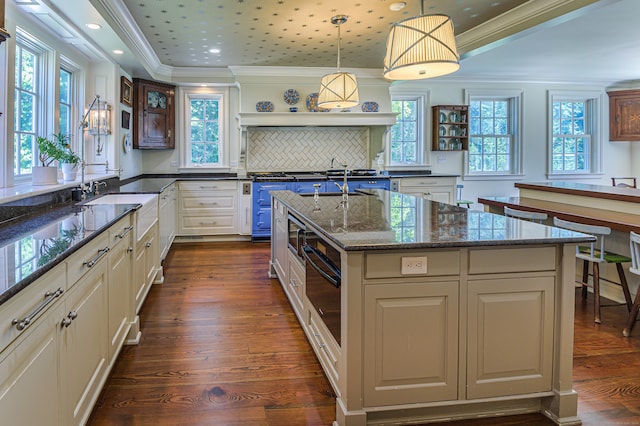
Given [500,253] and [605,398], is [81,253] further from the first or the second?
[605,398]

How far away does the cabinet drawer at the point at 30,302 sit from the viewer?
114cm

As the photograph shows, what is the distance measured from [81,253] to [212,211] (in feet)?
16.2

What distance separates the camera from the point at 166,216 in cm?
537

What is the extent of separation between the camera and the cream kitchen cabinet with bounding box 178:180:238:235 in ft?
21.8

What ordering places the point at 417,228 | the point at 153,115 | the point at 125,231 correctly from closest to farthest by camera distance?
the point at 417,228 → the point at 125,231 → the point at 153,115

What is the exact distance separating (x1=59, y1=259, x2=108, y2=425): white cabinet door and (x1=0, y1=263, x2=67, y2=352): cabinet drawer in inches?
5.9

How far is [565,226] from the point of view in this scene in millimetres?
3463

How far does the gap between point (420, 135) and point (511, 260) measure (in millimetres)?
5749

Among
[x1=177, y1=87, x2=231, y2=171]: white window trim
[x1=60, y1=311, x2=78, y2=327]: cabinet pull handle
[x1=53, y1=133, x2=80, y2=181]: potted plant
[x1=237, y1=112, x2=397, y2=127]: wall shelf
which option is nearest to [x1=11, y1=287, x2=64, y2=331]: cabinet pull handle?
[x1=60, y1=311, x2=78, y2=327]: cabinet pull handle

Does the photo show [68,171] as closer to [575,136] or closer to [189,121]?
[189,121]

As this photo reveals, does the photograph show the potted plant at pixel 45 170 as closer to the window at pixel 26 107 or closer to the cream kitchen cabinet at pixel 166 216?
the window at pixel 26 107

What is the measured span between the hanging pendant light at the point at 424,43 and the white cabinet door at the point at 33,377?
74.0 inches

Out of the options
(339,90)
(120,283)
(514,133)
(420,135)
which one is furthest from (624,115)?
(120,283)

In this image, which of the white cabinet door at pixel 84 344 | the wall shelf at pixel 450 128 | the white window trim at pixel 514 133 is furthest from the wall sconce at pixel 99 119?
the white window trim at pixel 514 133
